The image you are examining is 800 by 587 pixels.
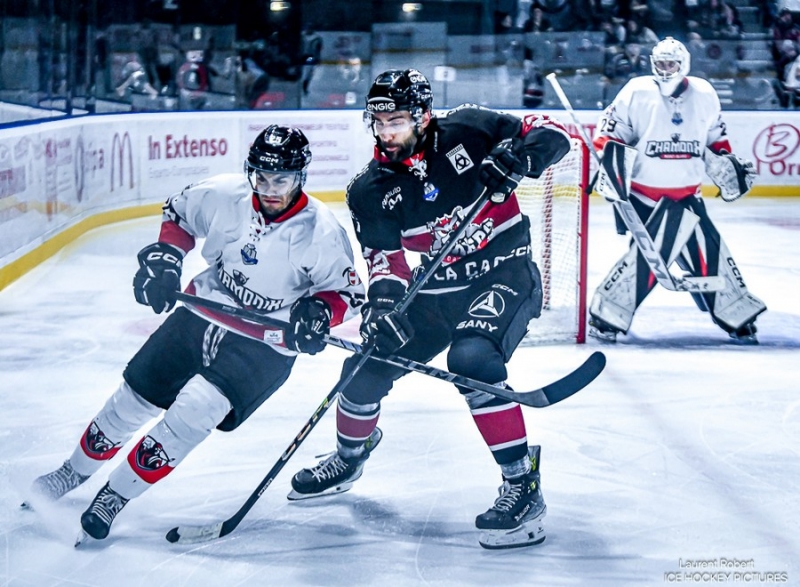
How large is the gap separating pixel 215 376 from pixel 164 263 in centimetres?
29

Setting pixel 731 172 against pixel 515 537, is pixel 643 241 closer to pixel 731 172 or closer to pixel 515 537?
pixel 731 172

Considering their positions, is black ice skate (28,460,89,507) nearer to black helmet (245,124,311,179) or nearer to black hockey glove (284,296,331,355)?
black hockey glove (284,296,331,355)

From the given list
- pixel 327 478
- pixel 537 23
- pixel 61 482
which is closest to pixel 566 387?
pixel 327 478

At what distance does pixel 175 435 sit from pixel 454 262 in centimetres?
77

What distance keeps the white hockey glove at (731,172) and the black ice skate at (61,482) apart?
2.85m

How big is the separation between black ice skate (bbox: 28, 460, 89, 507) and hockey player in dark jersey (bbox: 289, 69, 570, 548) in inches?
20.1

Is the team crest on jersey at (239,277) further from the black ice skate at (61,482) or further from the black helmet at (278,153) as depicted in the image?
the black ice skate at (61,482)

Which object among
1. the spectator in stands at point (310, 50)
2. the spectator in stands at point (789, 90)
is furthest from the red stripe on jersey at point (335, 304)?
the spectator in stands at point (789, 90)

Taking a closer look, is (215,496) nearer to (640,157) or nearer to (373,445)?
(373,445)

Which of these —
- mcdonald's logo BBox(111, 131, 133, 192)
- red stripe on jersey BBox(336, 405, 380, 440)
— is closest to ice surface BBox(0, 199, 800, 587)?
red stripe on jersey BBox(336, 405, 380, 440)

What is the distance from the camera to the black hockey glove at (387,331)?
2.47m

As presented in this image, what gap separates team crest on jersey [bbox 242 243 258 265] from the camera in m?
2.55

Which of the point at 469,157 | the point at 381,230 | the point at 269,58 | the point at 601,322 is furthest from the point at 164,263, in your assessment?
the point at 269,58

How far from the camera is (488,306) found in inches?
101
